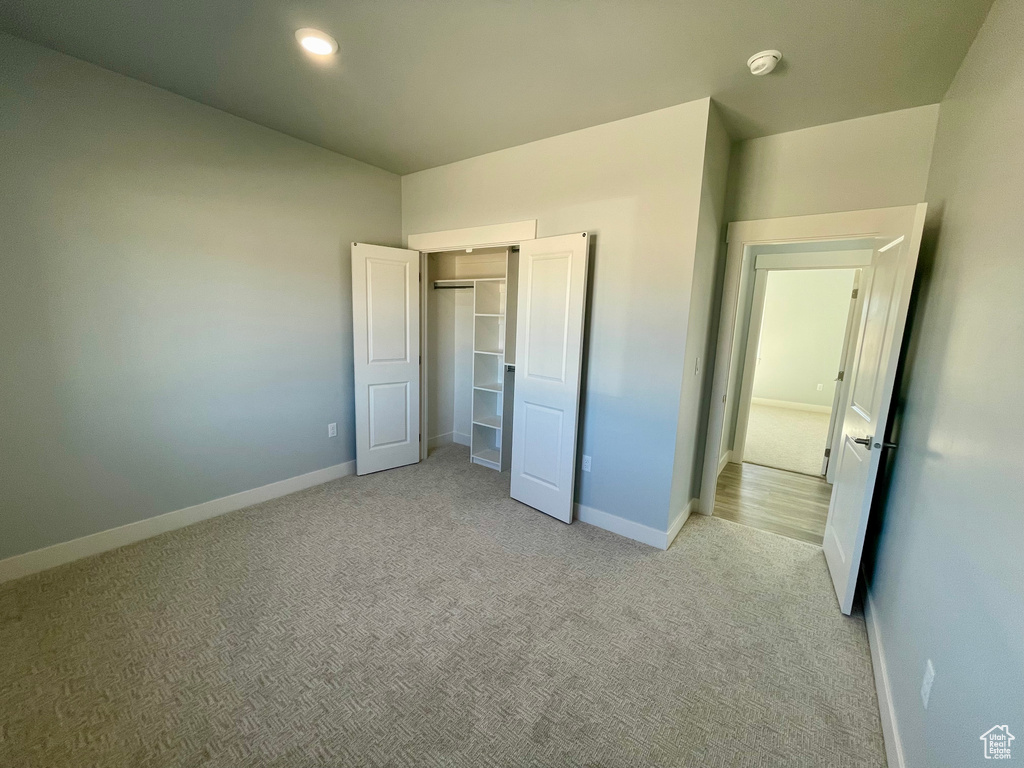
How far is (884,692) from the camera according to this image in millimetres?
1602

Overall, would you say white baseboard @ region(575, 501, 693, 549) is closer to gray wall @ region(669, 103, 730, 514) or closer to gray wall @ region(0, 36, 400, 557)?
gray wall @ region(669, 103, 730, 514)

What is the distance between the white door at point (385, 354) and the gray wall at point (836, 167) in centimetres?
271

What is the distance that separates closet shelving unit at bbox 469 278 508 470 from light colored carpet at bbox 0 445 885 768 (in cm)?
155

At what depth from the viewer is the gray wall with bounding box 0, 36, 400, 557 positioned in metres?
2.12

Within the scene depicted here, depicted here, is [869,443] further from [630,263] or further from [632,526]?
[630,263]

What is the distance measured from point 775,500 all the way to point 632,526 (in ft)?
5.31

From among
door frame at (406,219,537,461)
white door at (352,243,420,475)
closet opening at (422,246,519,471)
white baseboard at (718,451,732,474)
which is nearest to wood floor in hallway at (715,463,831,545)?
white baseboard at (718,451,732,474)

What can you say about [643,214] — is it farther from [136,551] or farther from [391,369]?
[136,551]

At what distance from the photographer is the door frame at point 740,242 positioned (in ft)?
8.09

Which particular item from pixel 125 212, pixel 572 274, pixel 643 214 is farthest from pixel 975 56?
pixel 125 212

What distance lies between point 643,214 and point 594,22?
3.47 ft

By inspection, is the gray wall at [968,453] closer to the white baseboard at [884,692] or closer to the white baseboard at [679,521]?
the white baseboard at [884,692]

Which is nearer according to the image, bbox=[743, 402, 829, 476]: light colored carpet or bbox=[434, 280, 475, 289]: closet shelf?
bbox=[434, 280, 475, 289]: closet shelf

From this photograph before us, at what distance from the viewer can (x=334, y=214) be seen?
3.36 metres
